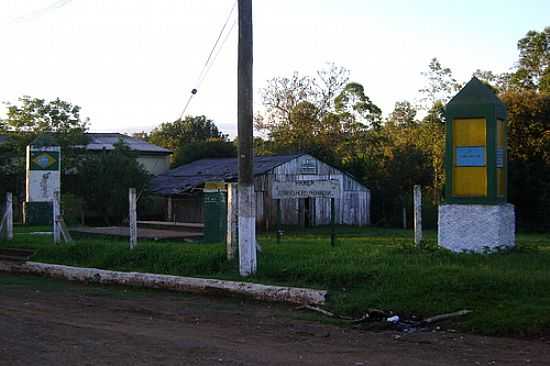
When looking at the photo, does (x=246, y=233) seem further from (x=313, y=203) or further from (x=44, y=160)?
(x=313, y=203)

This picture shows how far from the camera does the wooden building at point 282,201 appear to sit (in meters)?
43.4

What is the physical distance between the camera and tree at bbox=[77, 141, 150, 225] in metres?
45.2

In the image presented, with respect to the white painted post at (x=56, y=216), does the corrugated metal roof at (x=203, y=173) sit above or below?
above

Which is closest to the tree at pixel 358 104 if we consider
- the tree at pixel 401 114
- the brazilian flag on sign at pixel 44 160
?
the tree at pixel 401 114

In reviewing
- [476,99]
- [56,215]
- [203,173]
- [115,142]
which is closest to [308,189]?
[476,99]

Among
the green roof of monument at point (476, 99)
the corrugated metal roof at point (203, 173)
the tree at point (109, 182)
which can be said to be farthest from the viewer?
the tree at point (109, 182)

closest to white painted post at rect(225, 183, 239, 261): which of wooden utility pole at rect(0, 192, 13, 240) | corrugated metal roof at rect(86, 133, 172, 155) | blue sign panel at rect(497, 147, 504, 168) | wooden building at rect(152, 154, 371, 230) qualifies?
blue sign panel at rect(497, 147, 504, 168)

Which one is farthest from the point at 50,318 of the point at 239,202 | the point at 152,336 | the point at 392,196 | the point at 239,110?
the point at 392,196

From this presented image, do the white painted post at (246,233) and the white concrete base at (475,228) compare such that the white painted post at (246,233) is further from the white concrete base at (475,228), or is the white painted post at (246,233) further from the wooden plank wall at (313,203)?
the wooden plank wall at (313,203)

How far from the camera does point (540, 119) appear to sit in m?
40.3

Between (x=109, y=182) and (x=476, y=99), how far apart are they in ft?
106

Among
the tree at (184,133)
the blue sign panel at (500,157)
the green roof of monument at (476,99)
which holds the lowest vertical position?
the blue sign panel at (500,157)

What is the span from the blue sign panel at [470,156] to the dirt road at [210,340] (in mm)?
5795

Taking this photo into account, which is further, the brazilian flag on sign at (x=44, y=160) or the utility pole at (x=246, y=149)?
the brazilian flag on sign at (x=44, y=160)
